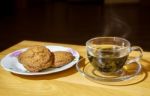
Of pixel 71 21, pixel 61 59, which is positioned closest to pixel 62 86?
pixel 61 59

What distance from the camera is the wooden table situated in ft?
2.00

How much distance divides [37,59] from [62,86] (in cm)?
9

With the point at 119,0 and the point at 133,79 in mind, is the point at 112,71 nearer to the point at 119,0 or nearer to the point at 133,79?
the point at 133,79

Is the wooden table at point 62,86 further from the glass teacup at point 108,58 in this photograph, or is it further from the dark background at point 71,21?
the dark background at point 71,21

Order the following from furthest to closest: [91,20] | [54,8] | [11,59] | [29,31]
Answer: [54,8] < [91,20] < [29,31] < [11,59]

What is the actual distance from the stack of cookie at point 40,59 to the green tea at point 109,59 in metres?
0.08

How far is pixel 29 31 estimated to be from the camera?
2.66m

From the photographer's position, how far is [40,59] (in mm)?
675

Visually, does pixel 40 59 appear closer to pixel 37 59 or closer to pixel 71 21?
pixel 37 59

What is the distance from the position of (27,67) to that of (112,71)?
0.20 metres

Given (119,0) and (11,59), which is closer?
(11,59)

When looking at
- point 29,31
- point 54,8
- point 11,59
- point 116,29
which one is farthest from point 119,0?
point 11,59

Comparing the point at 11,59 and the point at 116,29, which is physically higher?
the point at 11,59

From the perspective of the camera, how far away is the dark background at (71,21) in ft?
8.05
